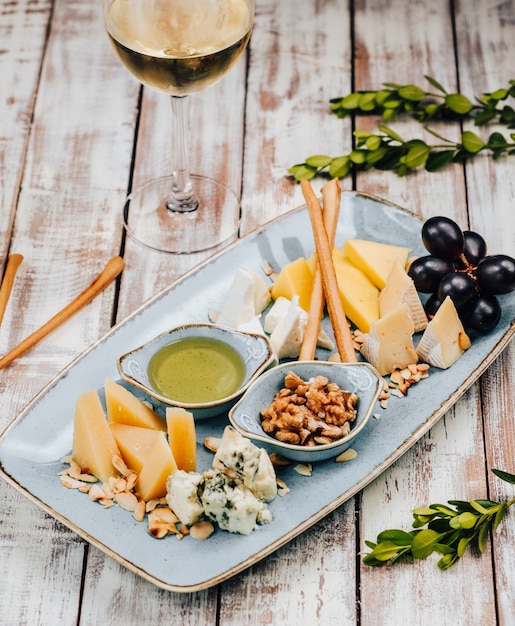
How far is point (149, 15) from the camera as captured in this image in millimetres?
1699

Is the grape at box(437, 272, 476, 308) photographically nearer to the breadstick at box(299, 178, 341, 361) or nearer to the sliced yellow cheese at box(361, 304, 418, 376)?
the sliced yellow cheese at box(361, 304, 418, 376)

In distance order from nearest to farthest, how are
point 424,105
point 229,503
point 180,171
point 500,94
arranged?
point 229,503, point 180,171, point 500,94, point 424,105

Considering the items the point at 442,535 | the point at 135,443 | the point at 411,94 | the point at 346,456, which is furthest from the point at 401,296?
the point at 411,94

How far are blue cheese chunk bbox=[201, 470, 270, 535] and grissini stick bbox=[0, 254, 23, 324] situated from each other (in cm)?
68

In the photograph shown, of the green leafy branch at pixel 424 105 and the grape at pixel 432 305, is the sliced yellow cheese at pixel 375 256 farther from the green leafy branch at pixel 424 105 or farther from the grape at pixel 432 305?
the green leafy branch at pixel 424 105

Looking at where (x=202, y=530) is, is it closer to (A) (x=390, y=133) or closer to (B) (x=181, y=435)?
(B) (x=181, y=435)

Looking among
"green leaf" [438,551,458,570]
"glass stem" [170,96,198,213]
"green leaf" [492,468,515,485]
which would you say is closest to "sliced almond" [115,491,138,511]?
"green leaf" [438,551,458,570]

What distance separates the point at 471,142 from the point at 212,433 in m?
1.02

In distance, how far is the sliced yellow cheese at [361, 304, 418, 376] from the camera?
1.66 metres

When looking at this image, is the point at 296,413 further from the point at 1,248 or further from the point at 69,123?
the point at 69,123

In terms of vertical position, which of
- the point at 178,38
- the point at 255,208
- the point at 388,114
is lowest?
the point at 255,208

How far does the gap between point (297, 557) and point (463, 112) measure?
1.26m

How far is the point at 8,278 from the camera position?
6.34 ft

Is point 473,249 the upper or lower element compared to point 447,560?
upper
